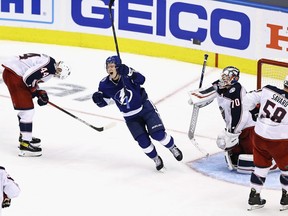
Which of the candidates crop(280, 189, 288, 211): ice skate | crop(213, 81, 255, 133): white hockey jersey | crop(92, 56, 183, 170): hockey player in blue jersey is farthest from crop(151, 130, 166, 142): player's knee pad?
crop(280, 189, 288, 211): ice skate

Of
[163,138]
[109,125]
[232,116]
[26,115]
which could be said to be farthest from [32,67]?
[232,116]

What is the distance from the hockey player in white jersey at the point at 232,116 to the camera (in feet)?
24.5

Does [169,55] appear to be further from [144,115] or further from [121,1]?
[144,115]

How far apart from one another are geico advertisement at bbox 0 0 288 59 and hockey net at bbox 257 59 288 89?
1.02 metres

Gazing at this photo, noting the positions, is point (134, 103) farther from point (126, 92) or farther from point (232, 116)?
point (232, 116)

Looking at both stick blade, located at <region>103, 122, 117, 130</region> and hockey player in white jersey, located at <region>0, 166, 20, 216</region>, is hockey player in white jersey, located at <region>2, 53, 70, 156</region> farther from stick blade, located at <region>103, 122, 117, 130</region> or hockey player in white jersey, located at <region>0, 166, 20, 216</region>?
hockey player in white jersey, located at <region>0, 166, 20, 216</region>

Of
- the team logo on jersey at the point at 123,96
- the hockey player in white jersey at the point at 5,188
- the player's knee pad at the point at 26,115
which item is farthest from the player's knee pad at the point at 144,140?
the hockey player in white jersey at the point at 5,188

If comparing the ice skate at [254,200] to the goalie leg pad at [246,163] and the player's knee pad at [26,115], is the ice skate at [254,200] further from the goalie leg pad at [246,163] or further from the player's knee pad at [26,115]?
the player's knee pad at [26,115]

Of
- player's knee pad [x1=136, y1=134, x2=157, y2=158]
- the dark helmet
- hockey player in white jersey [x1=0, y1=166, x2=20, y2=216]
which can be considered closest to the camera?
hockey player in white jersey [x1=0, y1=166, x2=20, y2=216]

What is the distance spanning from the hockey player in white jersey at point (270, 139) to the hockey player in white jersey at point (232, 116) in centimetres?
50

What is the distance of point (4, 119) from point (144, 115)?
170cm

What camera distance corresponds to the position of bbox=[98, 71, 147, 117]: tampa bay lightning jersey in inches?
300

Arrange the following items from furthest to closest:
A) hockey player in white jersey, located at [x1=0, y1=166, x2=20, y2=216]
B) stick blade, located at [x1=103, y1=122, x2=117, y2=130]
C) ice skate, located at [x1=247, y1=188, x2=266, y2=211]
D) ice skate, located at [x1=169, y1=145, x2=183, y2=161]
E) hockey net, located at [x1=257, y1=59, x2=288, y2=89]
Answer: stick blade, located at [x1=103, y1=122, x2=117, y2=130] < hockey net, located at [x1=257, y1=59, x2=288, y2=89] < ice skate, located at [x1=169, y1=145, x2=183, y2=161] < ice skate, located at [x1=247, y1=188, x2=266, y2=211] < hockey player in white jersey, located at [x1=0, y1=166, x2=20, y2=216]

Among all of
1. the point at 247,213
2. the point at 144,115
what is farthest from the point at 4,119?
the point at 247,213
